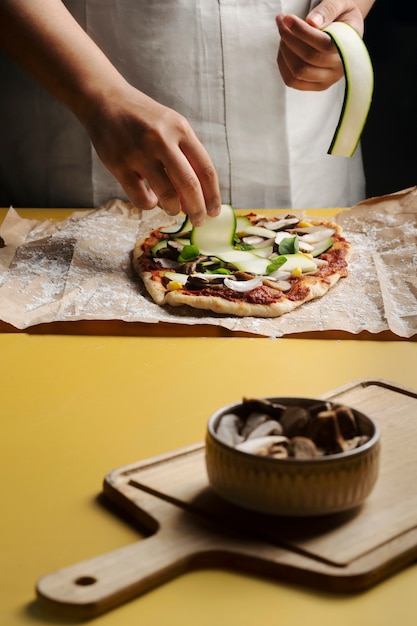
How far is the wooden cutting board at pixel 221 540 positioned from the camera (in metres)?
0.75

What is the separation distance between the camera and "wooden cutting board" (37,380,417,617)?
2.45 ft

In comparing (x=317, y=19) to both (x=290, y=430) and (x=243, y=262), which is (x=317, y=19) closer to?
(x=243, y=262)

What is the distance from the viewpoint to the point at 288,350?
4.91 ft

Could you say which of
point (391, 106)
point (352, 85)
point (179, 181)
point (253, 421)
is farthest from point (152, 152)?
point (391, 106)

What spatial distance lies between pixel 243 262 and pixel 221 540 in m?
1.18

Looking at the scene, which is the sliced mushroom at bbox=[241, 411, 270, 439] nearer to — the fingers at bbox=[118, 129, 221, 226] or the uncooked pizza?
the uncooked pizza

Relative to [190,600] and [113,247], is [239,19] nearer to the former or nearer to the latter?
[113,247]

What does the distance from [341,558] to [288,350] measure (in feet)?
2.42

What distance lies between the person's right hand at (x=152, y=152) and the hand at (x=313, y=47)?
1.35 feet

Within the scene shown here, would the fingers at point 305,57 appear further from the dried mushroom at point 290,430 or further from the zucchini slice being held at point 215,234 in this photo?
the dried mushroom at point 290,430

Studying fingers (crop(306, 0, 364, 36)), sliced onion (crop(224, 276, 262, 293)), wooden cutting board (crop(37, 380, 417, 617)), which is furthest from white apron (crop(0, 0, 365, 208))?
wooden cutting board (crop(37, 380, 417, 617))

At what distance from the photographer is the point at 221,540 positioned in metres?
0.82

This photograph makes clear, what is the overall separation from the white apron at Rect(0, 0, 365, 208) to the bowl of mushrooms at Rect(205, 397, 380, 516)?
5.32 ft

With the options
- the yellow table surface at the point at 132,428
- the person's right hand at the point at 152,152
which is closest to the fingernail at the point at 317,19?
the person's right hand at the point at 152,152
